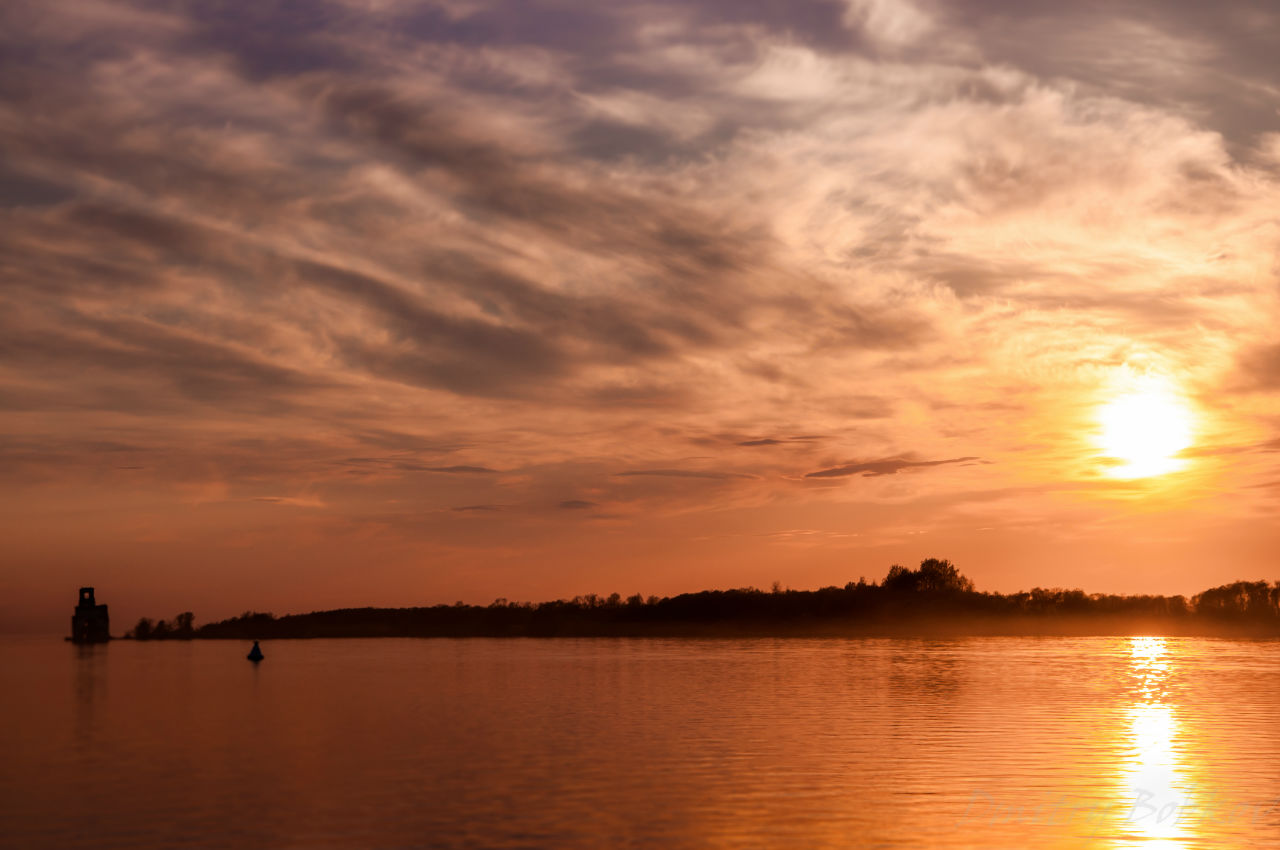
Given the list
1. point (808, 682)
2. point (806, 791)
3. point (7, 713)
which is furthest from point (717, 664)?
point (806, 791)

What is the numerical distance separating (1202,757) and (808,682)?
45506mm

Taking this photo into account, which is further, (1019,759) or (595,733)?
(595,733)

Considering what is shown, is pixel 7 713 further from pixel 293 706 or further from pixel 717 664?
pixel 717 664

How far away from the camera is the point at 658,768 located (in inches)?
1490

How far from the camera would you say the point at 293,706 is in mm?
68688

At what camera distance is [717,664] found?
11856 centimetres

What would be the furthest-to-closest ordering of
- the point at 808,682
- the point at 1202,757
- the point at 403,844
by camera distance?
1. the point at 808,682
2. the point at 1202,757
3. the point at 403,844

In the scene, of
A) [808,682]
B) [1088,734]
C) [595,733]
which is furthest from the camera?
[808,682]

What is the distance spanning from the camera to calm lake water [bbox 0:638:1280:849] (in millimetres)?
27438

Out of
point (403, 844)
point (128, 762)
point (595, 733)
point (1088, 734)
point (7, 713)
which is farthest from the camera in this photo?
point (7, 713)

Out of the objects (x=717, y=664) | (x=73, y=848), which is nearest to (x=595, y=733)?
(x=73, y=848)

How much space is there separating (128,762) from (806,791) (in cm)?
2497

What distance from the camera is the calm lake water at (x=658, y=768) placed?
27438mm

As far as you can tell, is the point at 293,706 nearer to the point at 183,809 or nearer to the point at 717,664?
the point at 183,809
